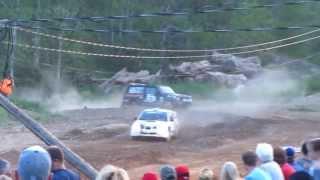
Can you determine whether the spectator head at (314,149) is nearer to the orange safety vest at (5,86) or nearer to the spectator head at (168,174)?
the spectator head at (168,174)

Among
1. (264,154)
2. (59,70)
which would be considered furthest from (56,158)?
(59,70)

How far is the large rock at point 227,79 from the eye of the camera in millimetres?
69125

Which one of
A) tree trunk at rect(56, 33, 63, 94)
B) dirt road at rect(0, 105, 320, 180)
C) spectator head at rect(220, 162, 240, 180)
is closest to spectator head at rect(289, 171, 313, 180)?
spectator head at rect(220, 162, 240, 180)

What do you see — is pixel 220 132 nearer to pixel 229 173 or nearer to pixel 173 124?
pixel 173 124

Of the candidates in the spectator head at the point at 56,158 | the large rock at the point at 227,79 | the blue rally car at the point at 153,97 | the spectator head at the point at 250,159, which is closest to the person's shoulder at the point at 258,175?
the spectator head at the point at 250,159

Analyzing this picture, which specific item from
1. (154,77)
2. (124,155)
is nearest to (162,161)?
(124,155)

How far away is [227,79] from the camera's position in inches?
2758

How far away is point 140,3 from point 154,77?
18191mm

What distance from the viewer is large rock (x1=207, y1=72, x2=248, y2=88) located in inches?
2721

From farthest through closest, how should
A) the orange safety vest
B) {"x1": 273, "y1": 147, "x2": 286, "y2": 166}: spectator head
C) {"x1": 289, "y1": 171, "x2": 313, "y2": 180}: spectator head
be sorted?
the orange safety vest → {"x1": 273, "y1": 147, "x2": 286, "y2": 166}: spectator head → {"x1": 289, "y1": 171, "x2": 313, "y2": 180}: spectator head

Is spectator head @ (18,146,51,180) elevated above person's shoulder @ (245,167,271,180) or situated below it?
above

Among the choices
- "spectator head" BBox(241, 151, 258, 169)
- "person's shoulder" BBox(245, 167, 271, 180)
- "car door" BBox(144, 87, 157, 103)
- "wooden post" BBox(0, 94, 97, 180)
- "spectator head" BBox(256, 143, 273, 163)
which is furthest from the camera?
"car door" BBox(144, 87, 157, 103)

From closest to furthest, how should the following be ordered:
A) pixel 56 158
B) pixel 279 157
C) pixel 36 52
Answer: pixel 56 158 → pixel 279 157 → pixel 36 52

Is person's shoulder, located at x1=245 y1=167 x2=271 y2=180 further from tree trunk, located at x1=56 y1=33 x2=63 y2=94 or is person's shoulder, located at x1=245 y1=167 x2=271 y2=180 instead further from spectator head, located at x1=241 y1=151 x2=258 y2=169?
tree trunk, located at x1=56 y1=33 x2=63 y2=94
